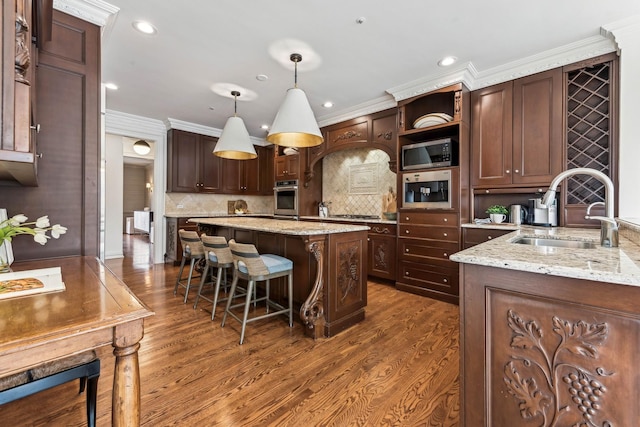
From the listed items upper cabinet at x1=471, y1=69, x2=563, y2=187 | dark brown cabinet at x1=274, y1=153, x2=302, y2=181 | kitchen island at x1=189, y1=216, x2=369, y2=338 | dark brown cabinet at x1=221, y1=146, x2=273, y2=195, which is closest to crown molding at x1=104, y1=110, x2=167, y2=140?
dark brown cabinet at x1=221, y1=146, x2=273, y2=195

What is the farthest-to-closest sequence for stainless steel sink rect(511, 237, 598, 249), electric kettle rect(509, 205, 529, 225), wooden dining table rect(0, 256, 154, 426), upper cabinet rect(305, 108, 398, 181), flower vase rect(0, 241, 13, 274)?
upper cabinet rect(305, 108, 398, 181)
electric kettle rect(509, 205, 529, 225)
stainless steel sink rect(511, 237, 598, 249)
flower vase rect(0, 241, 13, 274)
wooden dining table rect(0, 256, 154, 426)

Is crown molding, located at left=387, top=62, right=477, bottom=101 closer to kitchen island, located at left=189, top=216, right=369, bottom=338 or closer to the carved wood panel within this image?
kitchen island, located at left=189, top=216, right=369, bottom=338

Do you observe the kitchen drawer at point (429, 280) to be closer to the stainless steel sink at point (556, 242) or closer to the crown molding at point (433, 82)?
the stainless steel sink at point (556, 242)

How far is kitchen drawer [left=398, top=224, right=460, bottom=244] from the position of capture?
3.23m

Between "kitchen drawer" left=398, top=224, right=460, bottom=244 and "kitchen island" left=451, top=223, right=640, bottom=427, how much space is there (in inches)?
82.7

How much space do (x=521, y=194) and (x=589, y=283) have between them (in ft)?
9.45

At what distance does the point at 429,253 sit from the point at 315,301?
1796 mm

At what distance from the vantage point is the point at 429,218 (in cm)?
342

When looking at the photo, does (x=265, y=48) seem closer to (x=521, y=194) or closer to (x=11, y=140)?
(x=11, y=140)

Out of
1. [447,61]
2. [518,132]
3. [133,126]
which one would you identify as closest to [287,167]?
[133,126]

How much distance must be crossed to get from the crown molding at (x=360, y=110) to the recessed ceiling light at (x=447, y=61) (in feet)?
2.92

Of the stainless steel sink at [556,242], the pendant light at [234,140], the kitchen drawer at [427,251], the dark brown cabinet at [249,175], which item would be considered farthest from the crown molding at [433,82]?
the dark brown cabinet at [249,175]

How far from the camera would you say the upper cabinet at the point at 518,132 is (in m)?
2.86

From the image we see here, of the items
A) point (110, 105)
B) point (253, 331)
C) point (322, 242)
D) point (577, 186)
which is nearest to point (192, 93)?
point (110, 105)
